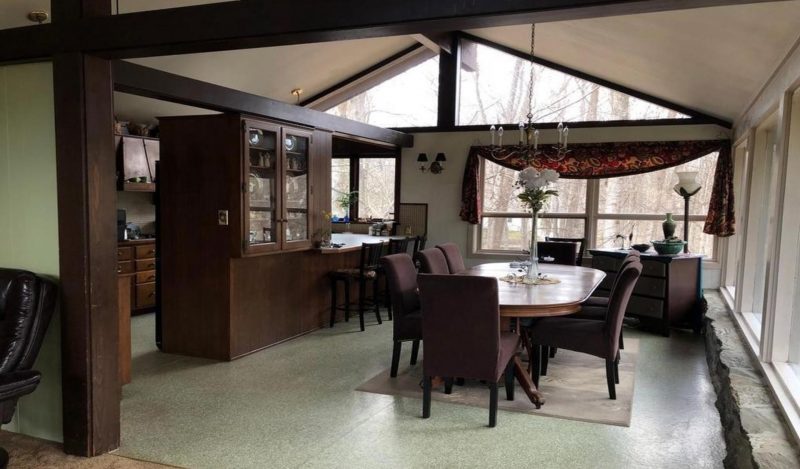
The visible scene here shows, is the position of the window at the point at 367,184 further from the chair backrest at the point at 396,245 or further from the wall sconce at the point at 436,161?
the chair backrest at the point at 396,245

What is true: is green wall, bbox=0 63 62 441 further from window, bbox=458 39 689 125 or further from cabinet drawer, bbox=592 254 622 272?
window, bbox=458 39 689 125

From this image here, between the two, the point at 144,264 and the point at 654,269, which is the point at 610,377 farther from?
the point at 144,264

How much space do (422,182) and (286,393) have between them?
4.31 metres

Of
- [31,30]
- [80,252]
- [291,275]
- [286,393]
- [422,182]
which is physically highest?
[31,30]

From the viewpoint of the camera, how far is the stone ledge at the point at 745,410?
2130 millimetres

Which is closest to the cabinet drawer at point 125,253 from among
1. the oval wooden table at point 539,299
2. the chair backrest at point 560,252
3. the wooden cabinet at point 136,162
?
the wooden cabinet at point 136,162

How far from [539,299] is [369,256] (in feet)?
8.25

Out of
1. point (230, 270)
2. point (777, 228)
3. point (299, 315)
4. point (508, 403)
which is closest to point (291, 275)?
point (299, 315)

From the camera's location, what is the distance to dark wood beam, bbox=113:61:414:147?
357 centimetres

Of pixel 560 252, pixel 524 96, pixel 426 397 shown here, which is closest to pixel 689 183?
pixel 560 252

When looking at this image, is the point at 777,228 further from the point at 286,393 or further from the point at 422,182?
Result: the point at 422,182

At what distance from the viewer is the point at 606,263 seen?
5.84 metres

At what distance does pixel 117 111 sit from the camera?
19.5 ft

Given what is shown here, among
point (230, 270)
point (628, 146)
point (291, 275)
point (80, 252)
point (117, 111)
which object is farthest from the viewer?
point (628, 146)
